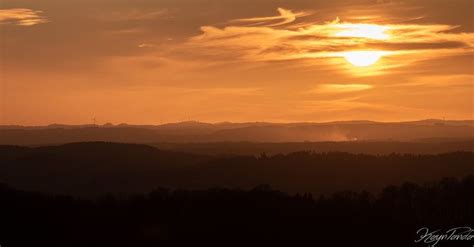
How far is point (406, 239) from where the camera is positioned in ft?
203

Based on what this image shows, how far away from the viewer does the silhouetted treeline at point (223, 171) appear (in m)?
123

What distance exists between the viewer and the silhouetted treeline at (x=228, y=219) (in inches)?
2421

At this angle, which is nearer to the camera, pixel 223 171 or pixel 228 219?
pixel 228 219

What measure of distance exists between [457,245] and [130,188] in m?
75.7

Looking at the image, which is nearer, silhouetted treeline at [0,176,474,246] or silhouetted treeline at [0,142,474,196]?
silhouetted treeline at [0,176,474,246]

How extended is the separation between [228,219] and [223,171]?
69.2 m

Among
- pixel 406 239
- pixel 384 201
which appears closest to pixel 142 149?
pixel 384 201

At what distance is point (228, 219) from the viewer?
66.6 metres

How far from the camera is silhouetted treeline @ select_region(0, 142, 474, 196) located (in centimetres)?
12306

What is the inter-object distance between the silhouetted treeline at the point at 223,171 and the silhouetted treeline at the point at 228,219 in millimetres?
38106

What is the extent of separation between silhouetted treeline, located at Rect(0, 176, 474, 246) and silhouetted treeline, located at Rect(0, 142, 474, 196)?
38.1 m

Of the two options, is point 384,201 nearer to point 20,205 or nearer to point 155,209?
point 155,209

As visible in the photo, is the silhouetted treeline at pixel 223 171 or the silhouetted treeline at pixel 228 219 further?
the silhouetted treeline at pixel 223 171

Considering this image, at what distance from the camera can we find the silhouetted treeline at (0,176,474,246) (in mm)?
61500
